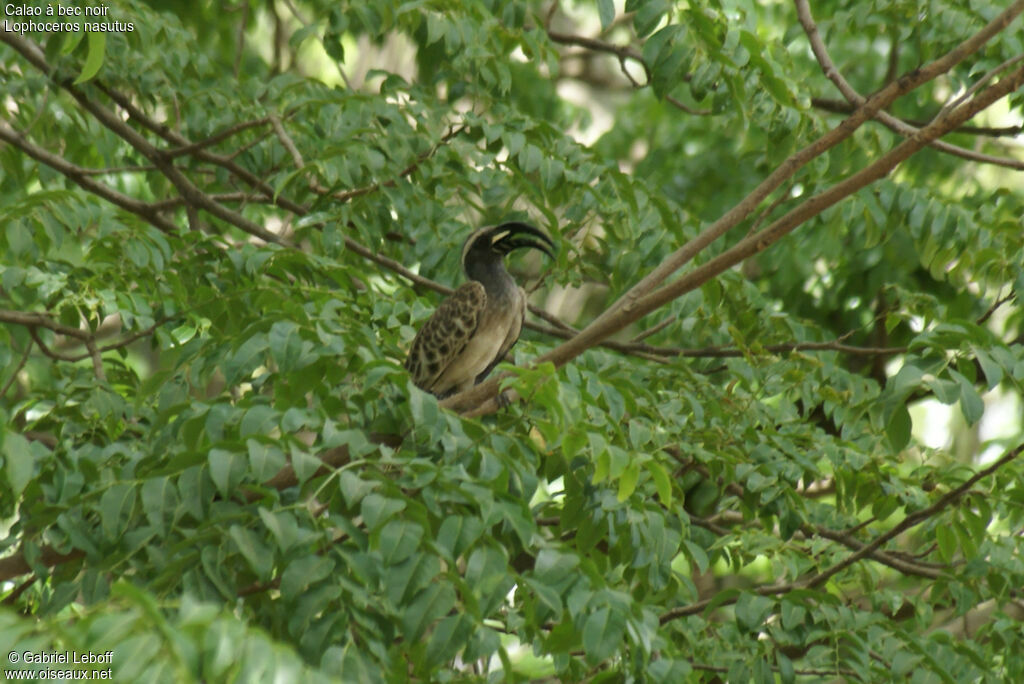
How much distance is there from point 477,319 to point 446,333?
5.9 inches

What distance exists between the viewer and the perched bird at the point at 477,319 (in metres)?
4.51

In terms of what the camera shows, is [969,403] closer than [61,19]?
Yes

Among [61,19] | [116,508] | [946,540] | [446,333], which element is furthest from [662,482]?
[61,19]

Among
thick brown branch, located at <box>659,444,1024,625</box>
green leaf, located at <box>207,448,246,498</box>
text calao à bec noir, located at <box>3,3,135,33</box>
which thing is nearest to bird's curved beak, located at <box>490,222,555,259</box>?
thick brown branch, located at <box>659,444,1024,625</box>

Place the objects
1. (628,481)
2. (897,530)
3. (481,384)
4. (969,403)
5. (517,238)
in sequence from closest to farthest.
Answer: (969,403) < (628,481) < (481,384) < (897,530) < (517,238)

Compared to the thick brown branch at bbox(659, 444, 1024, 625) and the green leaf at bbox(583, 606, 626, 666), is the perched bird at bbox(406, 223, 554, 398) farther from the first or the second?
the green leaf at bbox(583, 606, 626, 666)

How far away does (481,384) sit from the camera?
9.29ft

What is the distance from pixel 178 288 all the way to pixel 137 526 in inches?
52.0

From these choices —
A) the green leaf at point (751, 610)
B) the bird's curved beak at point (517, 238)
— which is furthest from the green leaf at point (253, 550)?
the bird's curved beak at point (517, 238)

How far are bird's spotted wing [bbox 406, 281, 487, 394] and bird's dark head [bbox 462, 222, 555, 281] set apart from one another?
149mm

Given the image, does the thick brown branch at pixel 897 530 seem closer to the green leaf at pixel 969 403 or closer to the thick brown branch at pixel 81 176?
the green leaf at pixel 969 403

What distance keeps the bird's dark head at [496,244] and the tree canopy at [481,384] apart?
0.33ft

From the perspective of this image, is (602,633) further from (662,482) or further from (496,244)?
(496,244)

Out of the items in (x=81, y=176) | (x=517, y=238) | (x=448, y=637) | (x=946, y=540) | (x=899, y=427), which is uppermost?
(x=517, y=238)
